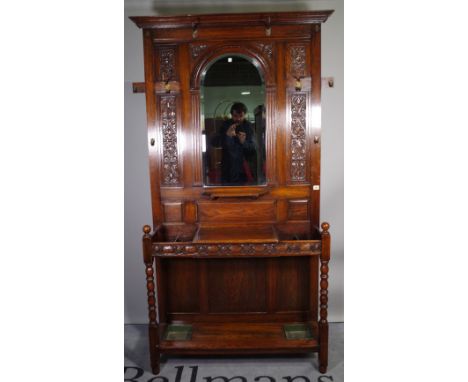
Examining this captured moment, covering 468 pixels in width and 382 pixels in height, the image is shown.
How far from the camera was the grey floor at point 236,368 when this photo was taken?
187cm

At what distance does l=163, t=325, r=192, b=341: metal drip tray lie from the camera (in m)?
1.98

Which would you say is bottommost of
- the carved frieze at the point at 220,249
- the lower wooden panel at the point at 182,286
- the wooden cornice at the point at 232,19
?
the lower wooden panel at the point at 182,286

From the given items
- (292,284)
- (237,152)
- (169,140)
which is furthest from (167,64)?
(292,284)

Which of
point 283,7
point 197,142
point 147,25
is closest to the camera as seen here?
point 147,25

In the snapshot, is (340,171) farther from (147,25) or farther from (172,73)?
(147,25)

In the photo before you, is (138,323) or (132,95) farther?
(138,323)

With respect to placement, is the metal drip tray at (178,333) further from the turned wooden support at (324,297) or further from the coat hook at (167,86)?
the coat hook at (167,86)

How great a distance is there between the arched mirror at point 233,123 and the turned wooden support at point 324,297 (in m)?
0.52

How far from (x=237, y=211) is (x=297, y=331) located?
84 centimetres

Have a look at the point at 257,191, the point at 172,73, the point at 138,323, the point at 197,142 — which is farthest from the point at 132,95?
the point at 138,323

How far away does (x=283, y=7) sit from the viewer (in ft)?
6.98

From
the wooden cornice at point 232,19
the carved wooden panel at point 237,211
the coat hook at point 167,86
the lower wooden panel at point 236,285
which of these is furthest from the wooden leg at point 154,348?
the wooden cornice at point 232,19

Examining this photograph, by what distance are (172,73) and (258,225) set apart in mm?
1074

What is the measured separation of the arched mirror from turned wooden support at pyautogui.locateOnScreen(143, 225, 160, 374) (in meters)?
0.51
